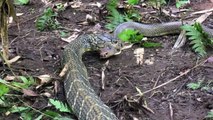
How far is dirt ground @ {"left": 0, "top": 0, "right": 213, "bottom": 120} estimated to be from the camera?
584 centimetres

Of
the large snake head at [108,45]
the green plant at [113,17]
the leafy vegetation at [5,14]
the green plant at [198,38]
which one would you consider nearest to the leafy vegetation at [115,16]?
the green plant at [113,17]

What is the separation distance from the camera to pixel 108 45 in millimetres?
7664

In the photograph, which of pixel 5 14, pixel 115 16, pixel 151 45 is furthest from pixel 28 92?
pixel 115 16

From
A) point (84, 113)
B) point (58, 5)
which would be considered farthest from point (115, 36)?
point (84, 113)

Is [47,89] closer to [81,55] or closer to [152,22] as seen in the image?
[81,55]

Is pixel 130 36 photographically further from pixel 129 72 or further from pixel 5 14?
pixel 5 14

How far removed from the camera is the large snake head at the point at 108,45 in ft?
24.3

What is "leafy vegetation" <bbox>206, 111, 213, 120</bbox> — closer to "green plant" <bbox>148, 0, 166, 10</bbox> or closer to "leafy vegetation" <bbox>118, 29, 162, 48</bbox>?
"leafy vegetation" <bbox>118, 29, 162, 48</bbox>

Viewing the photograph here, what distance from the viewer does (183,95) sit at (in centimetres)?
610

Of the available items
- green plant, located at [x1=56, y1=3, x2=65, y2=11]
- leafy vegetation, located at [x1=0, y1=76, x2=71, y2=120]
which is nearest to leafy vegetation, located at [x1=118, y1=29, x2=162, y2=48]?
green plant, located at [x1=56, y1=3, x2=65, y2=11]

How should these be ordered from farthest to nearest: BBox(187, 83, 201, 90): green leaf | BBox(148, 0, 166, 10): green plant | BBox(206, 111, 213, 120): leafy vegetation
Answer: BBox(148, 0, 166, 10): green plant, BBox(187, 83, 201, 90): green leaf, BBox(206, 111, 213, 120): leafy vegetation

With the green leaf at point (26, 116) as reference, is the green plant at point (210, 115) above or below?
below

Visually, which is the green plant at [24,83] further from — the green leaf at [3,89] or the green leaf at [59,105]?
the green leaf at [59,105]

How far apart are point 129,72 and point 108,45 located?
978 mm
